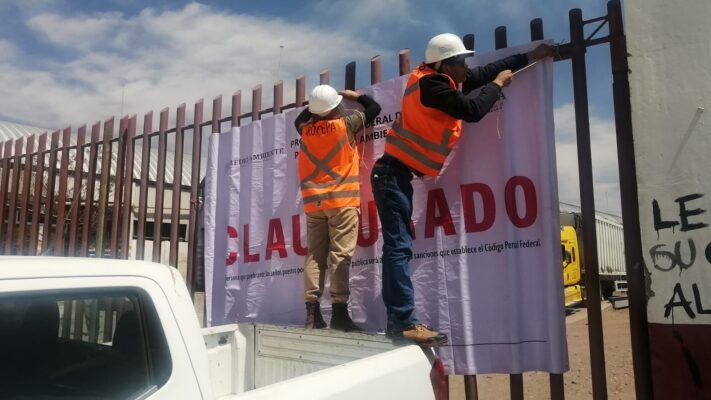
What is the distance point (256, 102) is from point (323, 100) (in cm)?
124

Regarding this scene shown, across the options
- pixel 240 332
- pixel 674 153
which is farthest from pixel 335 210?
pixel 674 153

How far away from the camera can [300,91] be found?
478 cm

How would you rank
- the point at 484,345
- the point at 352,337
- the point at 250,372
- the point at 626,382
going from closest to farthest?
the point at 352,337 → the point at 250,372 → the point at 484,345 → the point at 626,382

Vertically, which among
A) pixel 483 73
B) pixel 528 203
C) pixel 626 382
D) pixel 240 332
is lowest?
pixel 626 382

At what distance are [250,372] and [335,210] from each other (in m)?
1.24

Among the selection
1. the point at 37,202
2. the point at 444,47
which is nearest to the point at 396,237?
the point at 444,47

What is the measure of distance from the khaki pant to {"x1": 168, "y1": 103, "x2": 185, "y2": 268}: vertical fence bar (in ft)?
6.17

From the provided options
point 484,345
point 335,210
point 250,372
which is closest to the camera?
point 250,372

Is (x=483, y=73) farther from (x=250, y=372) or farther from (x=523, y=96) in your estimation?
(x=250, y=372)

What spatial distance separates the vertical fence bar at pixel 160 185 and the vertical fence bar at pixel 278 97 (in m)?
1.46

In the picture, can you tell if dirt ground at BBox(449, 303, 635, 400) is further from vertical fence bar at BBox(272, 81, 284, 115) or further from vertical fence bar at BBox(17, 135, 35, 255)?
vertical fence bar at BBox(17, 135, 35, 255)

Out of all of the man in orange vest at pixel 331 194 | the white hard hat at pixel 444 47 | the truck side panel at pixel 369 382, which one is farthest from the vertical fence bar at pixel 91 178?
the truck side panel at pixel 369 382

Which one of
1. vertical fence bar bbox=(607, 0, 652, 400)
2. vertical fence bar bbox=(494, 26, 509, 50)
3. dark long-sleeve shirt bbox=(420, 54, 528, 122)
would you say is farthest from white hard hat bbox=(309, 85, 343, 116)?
vertical fence bar bbox=(607, 0, 652, 400)

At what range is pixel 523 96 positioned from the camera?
350cm
